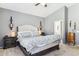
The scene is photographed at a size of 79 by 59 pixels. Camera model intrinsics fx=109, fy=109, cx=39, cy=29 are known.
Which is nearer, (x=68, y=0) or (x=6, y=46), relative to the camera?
(x=6, y=46)

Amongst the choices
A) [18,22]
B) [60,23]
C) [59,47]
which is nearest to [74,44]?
[59,47]

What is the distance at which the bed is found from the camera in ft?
5.47

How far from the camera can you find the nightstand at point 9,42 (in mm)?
1668

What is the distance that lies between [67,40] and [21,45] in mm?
736

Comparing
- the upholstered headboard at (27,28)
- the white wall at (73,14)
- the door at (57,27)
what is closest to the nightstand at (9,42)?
the upholstered headboard at (27,28)

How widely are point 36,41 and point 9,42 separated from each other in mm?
422

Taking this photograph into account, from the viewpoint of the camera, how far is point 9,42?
5.57 ft

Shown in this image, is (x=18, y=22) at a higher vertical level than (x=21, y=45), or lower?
higher

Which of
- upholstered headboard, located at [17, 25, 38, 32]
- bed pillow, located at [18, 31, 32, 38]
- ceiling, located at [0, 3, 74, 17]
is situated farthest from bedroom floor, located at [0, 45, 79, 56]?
ceiling, located at [0, 3, 74, 17]

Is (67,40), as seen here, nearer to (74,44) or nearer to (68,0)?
(74,44)

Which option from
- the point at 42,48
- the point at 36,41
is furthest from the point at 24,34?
the point at 42,48

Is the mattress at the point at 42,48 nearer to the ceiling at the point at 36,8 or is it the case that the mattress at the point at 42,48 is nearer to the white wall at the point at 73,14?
the white wall at the point at 73,14

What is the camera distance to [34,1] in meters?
1.76

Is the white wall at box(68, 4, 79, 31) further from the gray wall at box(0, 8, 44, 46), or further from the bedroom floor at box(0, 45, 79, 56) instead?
the gray wall at box(0, 8, 44, 46)
